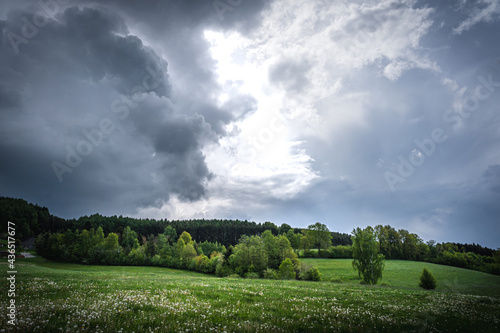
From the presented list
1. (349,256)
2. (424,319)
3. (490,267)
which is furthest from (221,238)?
(424,319)

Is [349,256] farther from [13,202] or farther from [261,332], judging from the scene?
[13,202]

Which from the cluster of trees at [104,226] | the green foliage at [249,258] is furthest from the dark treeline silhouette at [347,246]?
the green foliage at [249,258]

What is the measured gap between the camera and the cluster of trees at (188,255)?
204ft

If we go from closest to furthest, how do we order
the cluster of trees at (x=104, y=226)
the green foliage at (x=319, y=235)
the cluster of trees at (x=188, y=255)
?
the cluster of trees at (x=188, y=255) < the cluster of trees at (x=104, y=226) < the green foliage at (x=319, y=235)

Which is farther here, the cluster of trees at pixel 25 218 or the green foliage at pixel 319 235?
the green foliage at pixel 319 235

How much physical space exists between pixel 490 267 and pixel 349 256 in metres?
47.1

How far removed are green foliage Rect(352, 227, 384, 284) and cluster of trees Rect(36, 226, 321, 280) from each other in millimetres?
10771

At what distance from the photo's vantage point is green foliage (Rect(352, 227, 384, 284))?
154 feet

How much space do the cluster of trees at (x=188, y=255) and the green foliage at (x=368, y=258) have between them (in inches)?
424

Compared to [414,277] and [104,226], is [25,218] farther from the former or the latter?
[414,277]

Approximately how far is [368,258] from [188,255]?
7437 centimetres

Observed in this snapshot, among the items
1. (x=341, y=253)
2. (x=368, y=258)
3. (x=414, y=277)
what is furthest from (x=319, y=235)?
(x=368, y=258)

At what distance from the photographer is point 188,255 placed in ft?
304

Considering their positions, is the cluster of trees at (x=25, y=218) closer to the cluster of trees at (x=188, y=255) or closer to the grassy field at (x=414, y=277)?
the cluster of trees at (x=188, y=255)
